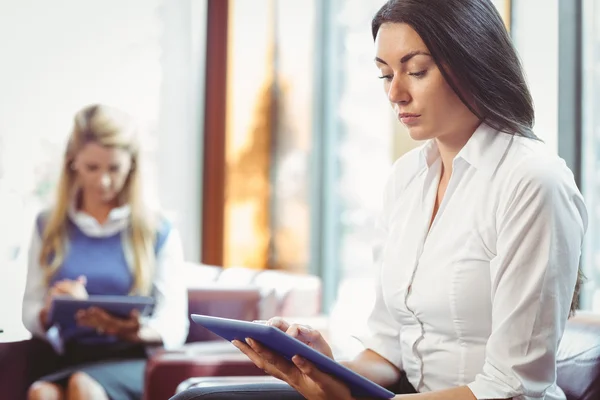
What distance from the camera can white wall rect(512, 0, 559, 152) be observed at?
2.47 m

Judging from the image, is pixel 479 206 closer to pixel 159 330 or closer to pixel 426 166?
pixel 426 166

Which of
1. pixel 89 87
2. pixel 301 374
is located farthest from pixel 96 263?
pixel 301 374

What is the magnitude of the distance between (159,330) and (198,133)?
2.06m

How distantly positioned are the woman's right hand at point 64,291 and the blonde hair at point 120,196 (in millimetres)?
86

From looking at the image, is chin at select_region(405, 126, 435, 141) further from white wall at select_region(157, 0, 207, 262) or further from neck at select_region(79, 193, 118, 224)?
white wall at select_region(157, 0, 207, 262)

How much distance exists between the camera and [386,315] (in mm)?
1677

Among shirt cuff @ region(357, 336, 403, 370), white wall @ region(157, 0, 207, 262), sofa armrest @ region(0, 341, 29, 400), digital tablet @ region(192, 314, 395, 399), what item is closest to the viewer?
digital tablet @ region(192, 314, 395, 399)

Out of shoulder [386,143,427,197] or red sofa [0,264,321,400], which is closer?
shoulder [386,143,427,197]

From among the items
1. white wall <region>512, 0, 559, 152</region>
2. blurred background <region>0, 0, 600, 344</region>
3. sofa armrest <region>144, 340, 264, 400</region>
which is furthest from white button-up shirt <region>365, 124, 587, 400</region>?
blurred background <region>0, 0, 600, 344</region>

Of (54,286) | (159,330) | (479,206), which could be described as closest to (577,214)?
(479,206)

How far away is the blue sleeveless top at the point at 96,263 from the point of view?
9.21ft

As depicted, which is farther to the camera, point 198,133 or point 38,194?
point 198,133

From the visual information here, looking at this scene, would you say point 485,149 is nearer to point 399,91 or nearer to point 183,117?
point 399,91

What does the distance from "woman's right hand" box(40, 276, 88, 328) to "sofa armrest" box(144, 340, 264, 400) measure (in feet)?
1.37
